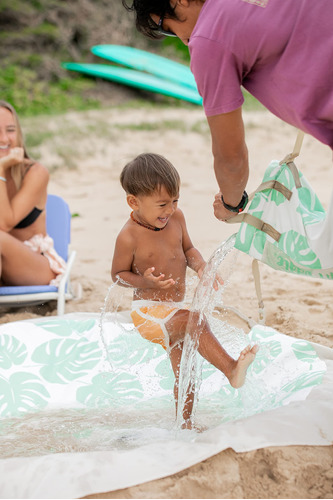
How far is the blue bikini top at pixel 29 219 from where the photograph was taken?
3.70 metres

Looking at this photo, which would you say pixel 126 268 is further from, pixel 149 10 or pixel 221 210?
pixel 149 10

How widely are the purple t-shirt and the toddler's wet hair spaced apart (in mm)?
673

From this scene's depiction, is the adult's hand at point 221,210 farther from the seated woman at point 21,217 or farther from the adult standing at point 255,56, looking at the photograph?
the seated woman at point 21,217

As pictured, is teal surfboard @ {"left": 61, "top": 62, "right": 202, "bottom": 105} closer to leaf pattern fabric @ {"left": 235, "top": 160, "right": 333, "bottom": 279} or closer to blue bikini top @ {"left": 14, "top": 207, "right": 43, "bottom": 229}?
blue bikini top @ {"left": 14, "top": 207, "right": 43, "bottom": 229}

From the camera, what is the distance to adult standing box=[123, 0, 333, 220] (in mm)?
1650

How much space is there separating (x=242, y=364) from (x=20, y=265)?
1.81 meters

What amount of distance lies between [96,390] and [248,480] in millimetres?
1303

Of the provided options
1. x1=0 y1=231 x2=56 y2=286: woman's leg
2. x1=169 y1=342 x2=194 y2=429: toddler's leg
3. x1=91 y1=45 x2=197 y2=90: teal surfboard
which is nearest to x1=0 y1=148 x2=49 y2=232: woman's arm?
x1=0 y1=231 x2=56 y2=286: woman's leg

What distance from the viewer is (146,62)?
14.2 meters

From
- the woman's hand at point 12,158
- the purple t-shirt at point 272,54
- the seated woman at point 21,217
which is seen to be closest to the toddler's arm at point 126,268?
the purple t-shirt at point 272,54

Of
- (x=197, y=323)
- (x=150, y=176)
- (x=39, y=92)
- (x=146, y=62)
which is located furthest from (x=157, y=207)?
(x=146, y=62)

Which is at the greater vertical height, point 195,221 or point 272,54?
point 272,54

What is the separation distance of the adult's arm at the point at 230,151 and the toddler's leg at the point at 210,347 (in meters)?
0.61

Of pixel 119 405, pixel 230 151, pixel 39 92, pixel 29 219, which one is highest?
pixel 230 151
